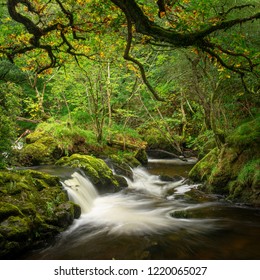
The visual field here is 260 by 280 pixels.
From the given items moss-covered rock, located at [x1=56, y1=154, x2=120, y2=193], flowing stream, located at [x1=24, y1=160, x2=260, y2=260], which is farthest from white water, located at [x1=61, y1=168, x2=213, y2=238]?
moss-covered rock, located at [x1=56, y1=154, x2=120, y2=193]

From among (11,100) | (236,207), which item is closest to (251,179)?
(236,207)

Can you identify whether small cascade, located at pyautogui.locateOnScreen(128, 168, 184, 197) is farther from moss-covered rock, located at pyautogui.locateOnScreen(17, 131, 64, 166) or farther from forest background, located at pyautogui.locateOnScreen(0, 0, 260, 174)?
moss-covered rock, located at pyautogui.locateOnScreen(17, 131, 64, 166)

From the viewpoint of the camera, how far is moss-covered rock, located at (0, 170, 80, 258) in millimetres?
5258

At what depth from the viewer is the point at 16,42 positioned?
23.8 ft

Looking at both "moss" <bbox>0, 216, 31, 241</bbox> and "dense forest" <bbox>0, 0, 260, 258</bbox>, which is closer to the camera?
"moss" <bbox>0, 216, 31, 241</bbox>

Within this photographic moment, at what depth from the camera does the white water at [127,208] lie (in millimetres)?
→ 7078

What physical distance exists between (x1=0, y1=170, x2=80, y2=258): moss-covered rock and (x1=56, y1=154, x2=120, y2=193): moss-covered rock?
7.95 ft

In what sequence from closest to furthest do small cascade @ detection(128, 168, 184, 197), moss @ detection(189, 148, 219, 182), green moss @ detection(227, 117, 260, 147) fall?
green moss @ detection(227, 117, 260, 147)
moss @ detection(189, 148, 219, 182)
small cascade @ detection(128, 168, 184, 197)

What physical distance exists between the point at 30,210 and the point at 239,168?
6437 millimetres

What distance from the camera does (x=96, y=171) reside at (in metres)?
10.6

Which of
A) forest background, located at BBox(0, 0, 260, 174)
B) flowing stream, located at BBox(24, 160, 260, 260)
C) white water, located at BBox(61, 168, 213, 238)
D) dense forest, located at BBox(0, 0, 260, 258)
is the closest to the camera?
forest background, located at BBox(0, 0, 260, 174)

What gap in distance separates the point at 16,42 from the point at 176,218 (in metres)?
6.14

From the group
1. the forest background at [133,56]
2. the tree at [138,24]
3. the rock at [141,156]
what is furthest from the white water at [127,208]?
the rock at [141,156]
